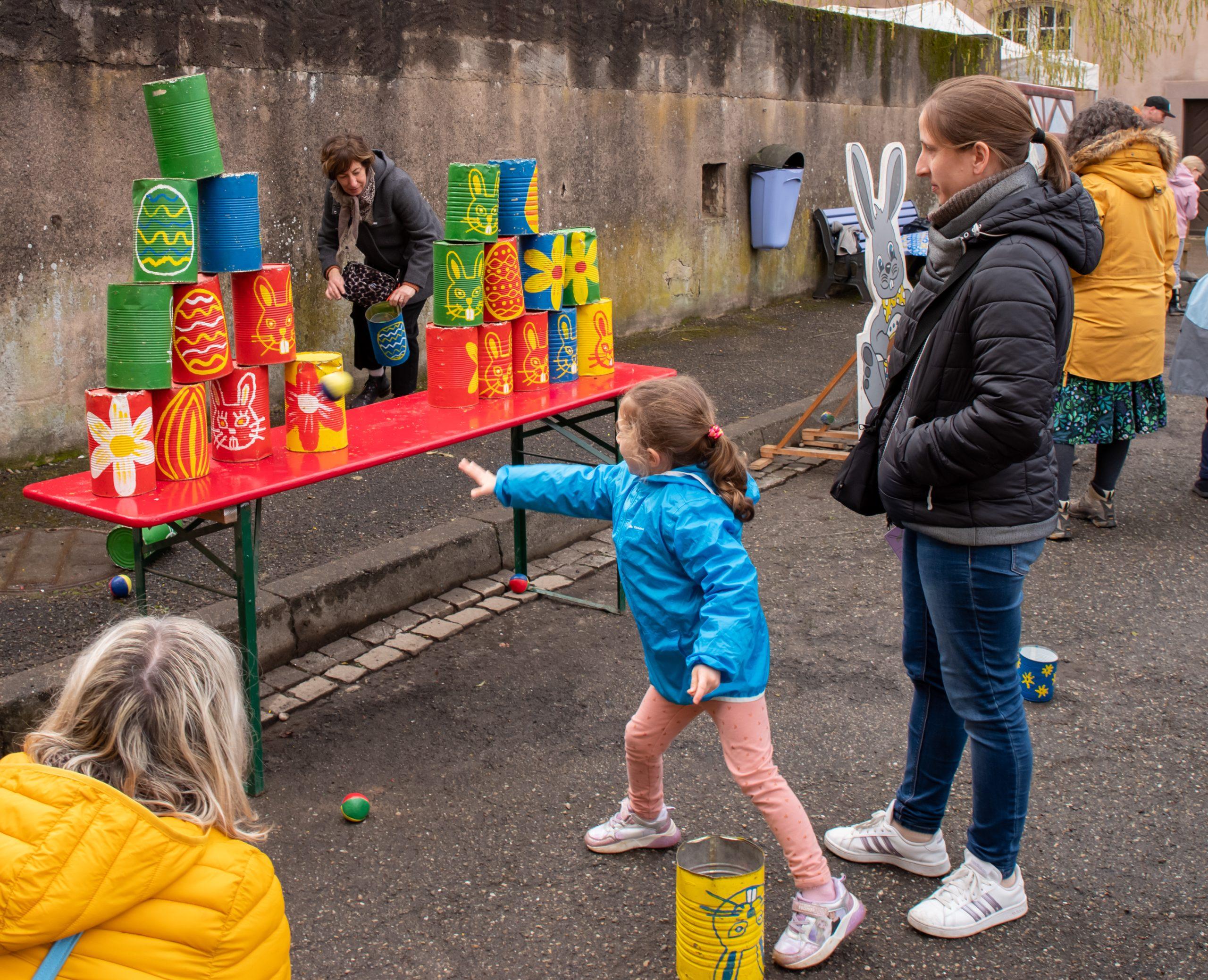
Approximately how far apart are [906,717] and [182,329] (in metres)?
2.58

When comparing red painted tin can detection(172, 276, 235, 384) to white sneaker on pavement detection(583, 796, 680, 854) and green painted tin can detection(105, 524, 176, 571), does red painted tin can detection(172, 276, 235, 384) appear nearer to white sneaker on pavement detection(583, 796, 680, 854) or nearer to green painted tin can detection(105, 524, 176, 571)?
green painted tin can detection(105, 524, 176, 571)

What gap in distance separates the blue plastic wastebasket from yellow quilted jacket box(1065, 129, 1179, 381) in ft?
18.3

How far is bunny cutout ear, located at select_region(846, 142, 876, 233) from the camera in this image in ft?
21.1

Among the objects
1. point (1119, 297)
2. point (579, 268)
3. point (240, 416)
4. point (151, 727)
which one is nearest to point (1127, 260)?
point (1119, 297)

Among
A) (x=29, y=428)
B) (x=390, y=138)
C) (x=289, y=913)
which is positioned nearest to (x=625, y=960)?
(x=289, y=913)

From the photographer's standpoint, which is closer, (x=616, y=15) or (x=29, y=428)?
(x=29, y=428)

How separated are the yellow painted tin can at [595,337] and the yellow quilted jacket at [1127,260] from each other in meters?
2.32

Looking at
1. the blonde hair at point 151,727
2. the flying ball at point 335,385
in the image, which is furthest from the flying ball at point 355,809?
the blonde hair at point 151,727

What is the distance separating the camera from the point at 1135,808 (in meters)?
3.40

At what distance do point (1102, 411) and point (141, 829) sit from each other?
519 centimetres

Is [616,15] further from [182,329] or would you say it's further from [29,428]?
[182,329]

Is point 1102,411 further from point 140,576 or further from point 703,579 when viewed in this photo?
point 140,576

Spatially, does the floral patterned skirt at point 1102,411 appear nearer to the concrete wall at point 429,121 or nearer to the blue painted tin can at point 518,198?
the blue painted tin can at point 518,198

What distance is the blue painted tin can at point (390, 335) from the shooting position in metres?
5.57
